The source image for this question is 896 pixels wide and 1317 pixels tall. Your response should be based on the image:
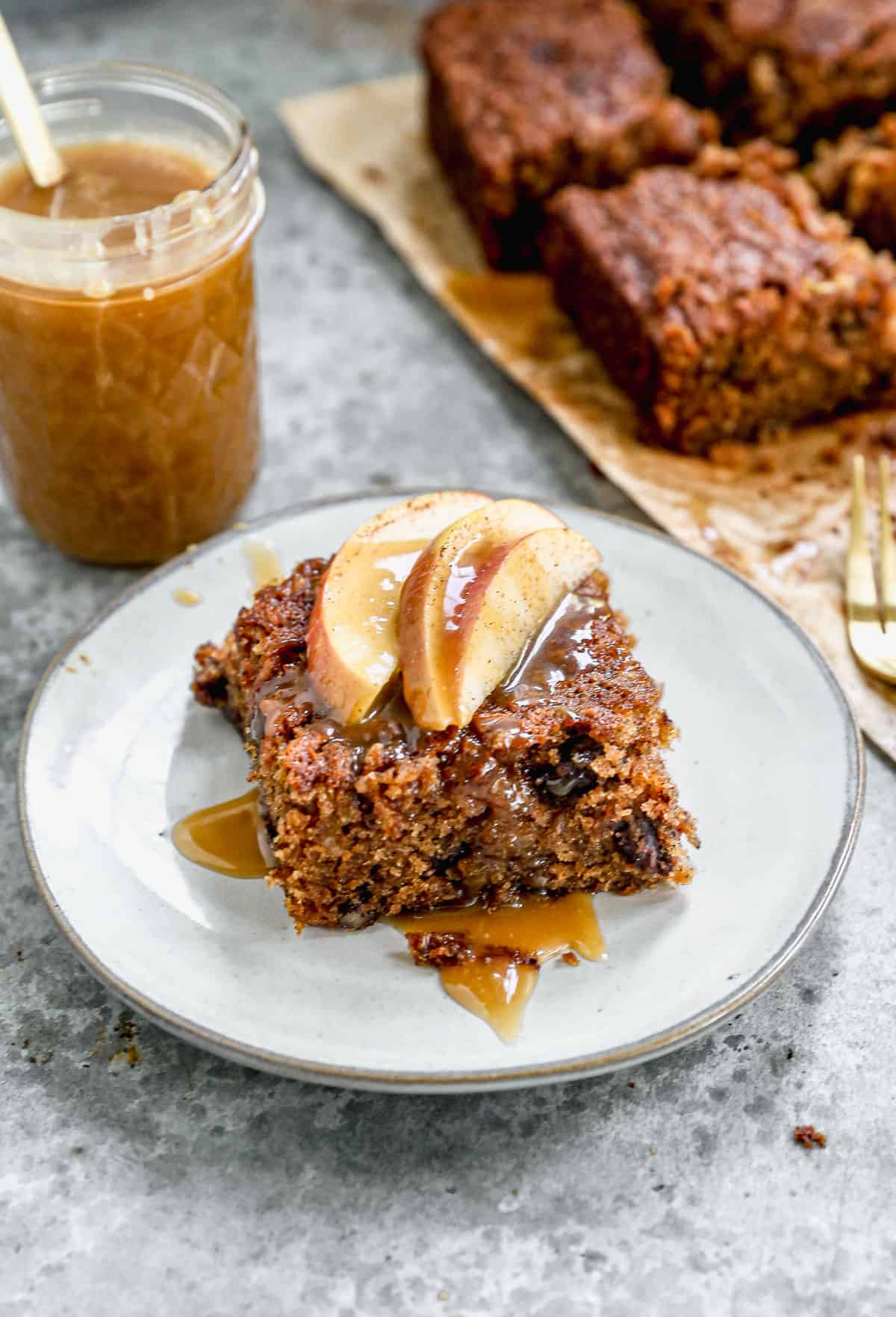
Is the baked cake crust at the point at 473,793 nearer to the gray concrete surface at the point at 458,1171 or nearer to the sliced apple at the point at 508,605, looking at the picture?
the sliced apple at the point at 508,605

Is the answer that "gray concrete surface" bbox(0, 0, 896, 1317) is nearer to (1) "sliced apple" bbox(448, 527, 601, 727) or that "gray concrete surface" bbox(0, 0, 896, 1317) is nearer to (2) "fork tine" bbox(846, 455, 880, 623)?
(2) "fork tine" bbox(846, 455, 880, 623)

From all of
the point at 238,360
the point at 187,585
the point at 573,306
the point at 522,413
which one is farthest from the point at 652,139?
the point at 187,585

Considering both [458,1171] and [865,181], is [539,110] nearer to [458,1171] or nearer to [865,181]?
[865,181]

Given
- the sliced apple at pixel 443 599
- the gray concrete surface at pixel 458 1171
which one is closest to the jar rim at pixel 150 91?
the sliced apple at pixel 443 599

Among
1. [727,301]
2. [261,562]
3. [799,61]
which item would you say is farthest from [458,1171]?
[799,61]

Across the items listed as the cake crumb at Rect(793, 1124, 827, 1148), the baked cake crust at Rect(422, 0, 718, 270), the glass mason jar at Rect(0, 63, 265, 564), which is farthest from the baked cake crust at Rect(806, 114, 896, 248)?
the cake crumb at Rect(793, 1124, 827, 1148)

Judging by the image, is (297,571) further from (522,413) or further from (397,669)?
(522,413)

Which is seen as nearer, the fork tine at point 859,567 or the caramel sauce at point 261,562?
the caramel sauce at point 261,562
